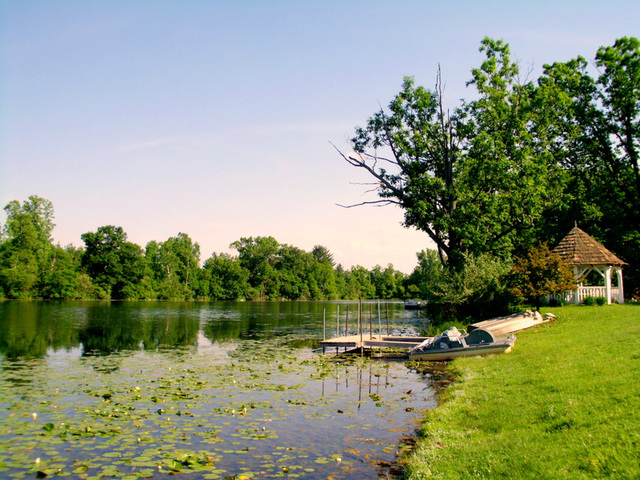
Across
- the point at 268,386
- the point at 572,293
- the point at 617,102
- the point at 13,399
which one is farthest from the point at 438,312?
the point at 13,399

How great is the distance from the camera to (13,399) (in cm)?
1516

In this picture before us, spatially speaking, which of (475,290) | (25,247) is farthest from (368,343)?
(25,247)

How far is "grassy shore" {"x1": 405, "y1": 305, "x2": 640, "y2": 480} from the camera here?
292 inches

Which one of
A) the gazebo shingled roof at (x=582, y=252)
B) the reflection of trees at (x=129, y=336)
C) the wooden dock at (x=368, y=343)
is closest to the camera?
the wooden dock at (x=368, y=343)

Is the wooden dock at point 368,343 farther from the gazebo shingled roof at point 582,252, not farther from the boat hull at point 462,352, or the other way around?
the gazebo shingled roof at point 582,252

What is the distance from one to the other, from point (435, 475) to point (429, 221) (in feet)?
98.0

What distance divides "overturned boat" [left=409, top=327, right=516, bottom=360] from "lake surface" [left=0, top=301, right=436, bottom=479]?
1.53 metres

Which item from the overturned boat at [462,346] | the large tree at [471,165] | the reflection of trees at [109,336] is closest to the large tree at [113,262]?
the reflection of trees at [109,336]

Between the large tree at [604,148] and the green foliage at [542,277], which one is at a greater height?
the large tree at [604,148]

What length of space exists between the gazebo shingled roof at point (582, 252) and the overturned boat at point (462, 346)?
530 inches

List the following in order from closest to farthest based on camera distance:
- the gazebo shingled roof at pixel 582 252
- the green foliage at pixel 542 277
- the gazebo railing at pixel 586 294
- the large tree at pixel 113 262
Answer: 1. the green foliage at pixel 542 277
2. the gazebo shingled roof at pixel 582 252
3. the gazebo railing at pixel 586 294
4. the large tree at pixel 113 262

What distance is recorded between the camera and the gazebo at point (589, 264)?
107ft

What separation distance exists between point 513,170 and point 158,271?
11238cm

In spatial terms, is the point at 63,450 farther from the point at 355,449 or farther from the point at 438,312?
the point at 438,312
